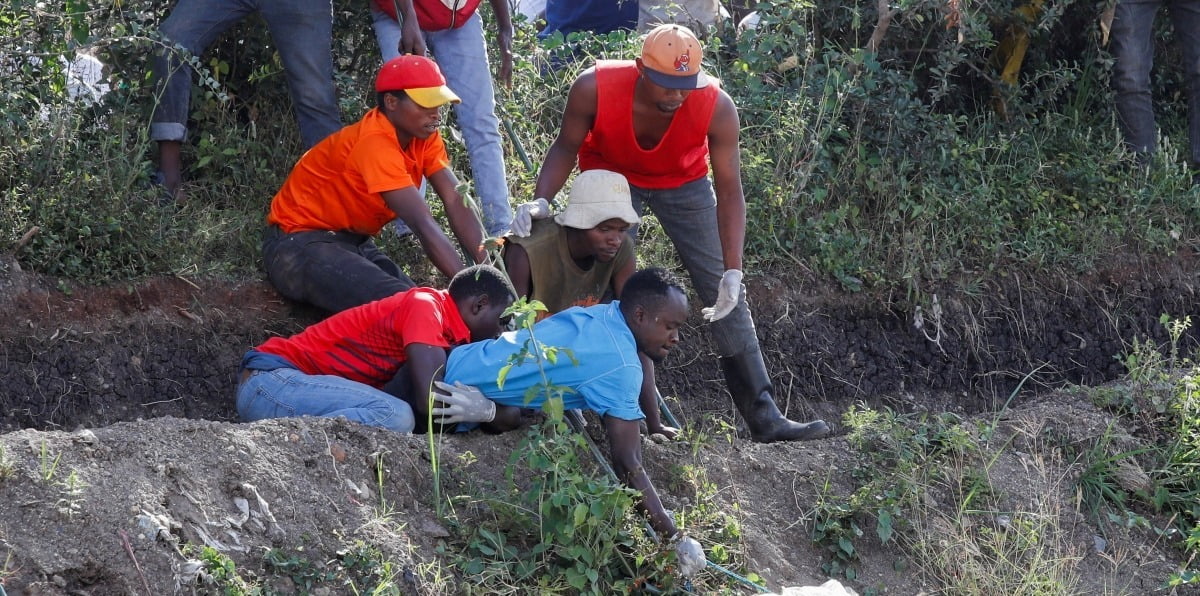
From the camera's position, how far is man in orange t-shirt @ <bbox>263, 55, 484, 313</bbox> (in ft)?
17.9

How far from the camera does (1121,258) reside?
7.83m

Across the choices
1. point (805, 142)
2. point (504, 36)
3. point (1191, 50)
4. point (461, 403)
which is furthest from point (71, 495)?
point (1191, 50)

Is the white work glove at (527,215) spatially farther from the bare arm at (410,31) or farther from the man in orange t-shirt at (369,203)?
the bare arm at (410,31)

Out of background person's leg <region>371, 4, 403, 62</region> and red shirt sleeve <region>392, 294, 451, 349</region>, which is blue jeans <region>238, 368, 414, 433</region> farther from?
background person's leg <region>371, 4, 403, 62</region>

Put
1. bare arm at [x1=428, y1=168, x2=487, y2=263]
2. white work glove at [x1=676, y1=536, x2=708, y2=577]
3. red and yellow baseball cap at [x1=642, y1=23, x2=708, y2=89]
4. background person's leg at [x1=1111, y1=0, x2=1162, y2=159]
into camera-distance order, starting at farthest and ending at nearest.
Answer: background person's leg at [x1=1111, y1=0, x2=1162, y2=159] < bare arm at [x1=428, y1=168, x2=487, y2=263] < red and yellow baseball cap at [x1=642, y1=23, x2=708, y2=89] < white work glove at [x1=676, y1=536, x2=708, y2=577]

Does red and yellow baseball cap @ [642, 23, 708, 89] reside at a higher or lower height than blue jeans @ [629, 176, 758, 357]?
higher

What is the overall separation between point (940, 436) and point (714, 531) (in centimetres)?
133

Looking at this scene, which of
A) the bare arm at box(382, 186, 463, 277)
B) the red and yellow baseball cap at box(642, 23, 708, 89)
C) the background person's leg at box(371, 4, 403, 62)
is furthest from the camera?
the background person's leg at box(371, 4, 403, 62)

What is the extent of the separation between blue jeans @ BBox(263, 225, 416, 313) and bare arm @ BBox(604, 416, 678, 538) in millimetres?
1467

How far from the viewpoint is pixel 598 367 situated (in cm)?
449

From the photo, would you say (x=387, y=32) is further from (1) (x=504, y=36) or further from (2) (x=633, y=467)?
(2) (x=633, y=467)

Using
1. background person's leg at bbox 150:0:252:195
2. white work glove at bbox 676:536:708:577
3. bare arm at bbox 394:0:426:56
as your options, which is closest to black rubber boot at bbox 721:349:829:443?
white work glove at bbox 676:536:708:577

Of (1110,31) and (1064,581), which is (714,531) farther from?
(1110,31)

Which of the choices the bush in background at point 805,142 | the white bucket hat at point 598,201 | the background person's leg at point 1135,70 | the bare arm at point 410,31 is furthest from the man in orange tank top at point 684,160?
the background person's leg at point 1135,70
